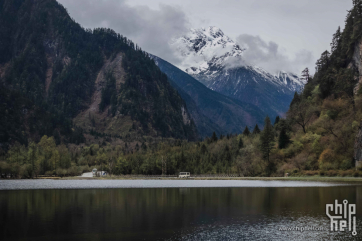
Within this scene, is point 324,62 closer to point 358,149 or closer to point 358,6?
point 358,6

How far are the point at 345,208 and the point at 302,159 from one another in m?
93.5

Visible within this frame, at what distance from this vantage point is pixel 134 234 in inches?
1679

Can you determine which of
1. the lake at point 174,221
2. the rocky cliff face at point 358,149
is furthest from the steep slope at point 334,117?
the lake at point 174,221

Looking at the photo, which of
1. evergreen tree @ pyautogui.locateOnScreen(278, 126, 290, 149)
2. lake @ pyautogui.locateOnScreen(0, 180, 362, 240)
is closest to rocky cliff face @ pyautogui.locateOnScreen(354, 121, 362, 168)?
evergreen tree @ pyautogui.locateOnScreen(278, 126, 290, 149)

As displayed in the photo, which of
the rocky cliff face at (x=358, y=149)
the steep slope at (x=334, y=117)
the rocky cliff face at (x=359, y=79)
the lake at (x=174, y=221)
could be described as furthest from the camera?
the steep slope at (x=334, y=117)

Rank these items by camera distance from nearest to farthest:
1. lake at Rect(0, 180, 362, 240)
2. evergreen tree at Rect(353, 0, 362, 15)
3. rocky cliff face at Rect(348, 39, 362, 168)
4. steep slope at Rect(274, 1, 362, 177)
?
lake at Rect(0, 180, 362, 240)
rocky cliff face at Rect(348, 39, 362, 168)
steep slope at Rect(274, 1, 362, 177)
evergreen tree at Rect(353, 0, 362, 15)

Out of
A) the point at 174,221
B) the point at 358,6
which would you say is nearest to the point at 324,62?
the point at 358,6

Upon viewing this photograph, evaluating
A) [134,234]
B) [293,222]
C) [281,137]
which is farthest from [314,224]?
[281,137]

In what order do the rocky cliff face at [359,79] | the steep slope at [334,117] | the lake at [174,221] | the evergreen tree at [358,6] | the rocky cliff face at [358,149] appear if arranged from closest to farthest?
the lake at [174,221] < the rocky cliff face at [358,149] < the rocky cliff face at [359,79] < the steep slope at [334,117] < the evergreen tree at [358,6]

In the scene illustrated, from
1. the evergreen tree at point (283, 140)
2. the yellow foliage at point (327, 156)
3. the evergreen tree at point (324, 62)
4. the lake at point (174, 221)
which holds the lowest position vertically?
the lake at point (174, 221)

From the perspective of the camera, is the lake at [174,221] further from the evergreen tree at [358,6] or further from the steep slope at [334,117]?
the evergreen tree at [358,6]

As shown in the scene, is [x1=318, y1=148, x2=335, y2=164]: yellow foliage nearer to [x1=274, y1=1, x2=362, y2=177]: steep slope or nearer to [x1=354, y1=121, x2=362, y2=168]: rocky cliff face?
[x1=274, y1=1, x2=362, y2=177]: steep slope

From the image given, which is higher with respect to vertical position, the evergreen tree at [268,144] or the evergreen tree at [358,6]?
the evergreen tree at [358,6]

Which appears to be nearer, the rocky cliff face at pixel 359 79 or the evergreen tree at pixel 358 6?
the rocky cliff face at pixel 359 79
